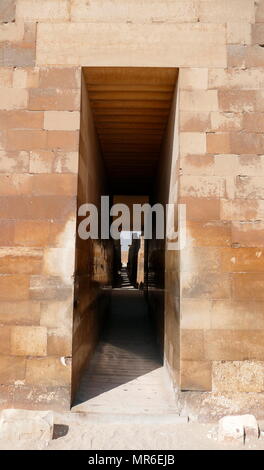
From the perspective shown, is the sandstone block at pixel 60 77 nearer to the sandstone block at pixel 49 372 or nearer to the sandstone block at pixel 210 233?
the sandstone block at pixel 210 233

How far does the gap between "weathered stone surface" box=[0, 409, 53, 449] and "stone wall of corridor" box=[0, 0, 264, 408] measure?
513 millimetres

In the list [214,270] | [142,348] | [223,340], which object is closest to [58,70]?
[214,270]

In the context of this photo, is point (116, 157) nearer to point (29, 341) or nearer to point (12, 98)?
point (12, 98)

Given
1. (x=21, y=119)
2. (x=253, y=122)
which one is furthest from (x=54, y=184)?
(x=253, y=122)

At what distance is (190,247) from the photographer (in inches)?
156

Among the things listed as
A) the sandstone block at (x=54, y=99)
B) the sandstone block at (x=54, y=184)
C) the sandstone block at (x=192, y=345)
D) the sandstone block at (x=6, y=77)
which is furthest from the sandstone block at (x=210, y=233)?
the sandstone block at (x=6, y=77)

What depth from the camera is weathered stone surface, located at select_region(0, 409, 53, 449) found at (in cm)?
320

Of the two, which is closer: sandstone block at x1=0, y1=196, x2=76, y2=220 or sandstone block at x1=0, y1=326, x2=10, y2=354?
sandstone block at x1=0, y1=326, x2=10, y2=354

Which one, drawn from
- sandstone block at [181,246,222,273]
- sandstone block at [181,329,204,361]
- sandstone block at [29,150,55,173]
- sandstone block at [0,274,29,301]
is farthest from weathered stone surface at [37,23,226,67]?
sandstone block at [181,329,204,361]

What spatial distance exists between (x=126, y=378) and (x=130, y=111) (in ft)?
13.3

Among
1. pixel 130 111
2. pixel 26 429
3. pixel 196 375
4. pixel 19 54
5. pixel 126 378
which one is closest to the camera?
pixel 26 429

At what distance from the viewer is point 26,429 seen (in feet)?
10.6

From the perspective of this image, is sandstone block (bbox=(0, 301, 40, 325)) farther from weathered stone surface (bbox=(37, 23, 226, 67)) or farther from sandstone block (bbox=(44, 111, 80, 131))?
weathered stone surface (bbox=(37, 23, 226, 67))

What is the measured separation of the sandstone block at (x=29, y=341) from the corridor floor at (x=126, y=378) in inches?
31.5
